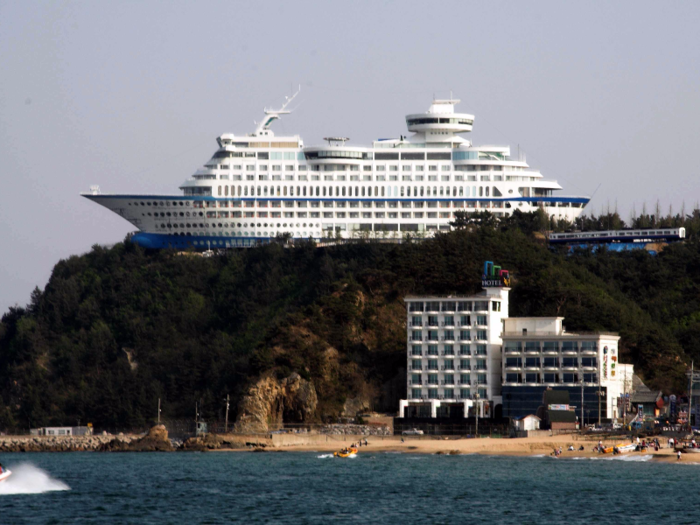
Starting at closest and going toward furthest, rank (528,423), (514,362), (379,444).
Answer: (528,423), (379,444), (514,362)

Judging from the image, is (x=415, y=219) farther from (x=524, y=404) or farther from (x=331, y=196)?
(x=524, y=404)

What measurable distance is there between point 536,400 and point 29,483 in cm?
3997

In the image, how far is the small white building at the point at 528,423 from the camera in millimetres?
97938

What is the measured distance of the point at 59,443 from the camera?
110 metres

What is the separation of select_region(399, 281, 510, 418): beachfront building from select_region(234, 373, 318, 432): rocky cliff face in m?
7.64


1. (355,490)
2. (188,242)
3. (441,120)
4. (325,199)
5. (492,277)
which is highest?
(441,120)

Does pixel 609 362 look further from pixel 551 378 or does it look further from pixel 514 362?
pixel 514 362

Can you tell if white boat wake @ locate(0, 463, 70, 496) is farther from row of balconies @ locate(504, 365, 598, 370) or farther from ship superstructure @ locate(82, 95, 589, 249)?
ship superstructure @ locate(82, 95, 589, 249)

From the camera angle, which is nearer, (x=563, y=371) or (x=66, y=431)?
(x=563, y=371)

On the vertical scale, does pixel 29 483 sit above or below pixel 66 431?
below

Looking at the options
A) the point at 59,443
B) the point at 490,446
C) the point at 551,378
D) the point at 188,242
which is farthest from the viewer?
the point at 188,242

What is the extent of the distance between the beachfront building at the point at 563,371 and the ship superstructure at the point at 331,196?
3194 centimetres

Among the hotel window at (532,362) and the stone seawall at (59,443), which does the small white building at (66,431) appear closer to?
the stone seawall at (59,443)

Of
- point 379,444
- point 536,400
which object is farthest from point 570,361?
point 379,444
